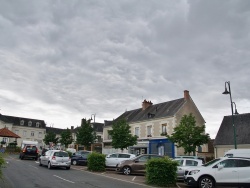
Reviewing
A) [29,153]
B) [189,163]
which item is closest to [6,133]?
[29,153]

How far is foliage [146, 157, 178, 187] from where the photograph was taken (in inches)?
547

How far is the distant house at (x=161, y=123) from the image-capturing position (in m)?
34.8

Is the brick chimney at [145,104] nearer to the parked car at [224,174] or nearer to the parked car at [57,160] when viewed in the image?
the parked car at [57,160]

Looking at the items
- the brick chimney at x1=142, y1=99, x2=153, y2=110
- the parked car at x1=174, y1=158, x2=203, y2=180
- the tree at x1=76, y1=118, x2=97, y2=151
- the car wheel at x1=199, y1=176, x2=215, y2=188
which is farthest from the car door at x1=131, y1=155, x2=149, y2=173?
the brick chimney at x1=142, y1=99, x2=153, y2=110

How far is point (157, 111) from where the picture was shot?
39.4 m

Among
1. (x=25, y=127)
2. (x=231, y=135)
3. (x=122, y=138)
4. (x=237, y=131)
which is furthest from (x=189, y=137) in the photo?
(x=25, y=127)

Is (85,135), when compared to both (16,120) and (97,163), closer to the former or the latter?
(97,163)

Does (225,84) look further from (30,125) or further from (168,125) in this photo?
(30,125)

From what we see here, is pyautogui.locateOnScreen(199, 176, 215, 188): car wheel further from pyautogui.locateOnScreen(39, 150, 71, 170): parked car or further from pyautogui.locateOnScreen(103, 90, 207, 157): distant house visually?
pyautogui.locateOnScreen(103, 90, 207, 157): distant house

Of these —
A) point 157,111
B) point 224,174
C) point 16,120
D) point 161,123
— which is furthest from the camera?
point 16,120

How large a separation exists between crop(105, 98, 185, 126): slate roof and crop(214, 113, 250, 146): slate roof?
583 centimetres

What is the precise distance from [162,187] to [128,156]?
9.22 m

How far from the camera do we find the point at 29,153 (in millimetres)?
31750

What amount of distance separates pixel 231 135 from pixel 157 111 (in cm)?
1101
